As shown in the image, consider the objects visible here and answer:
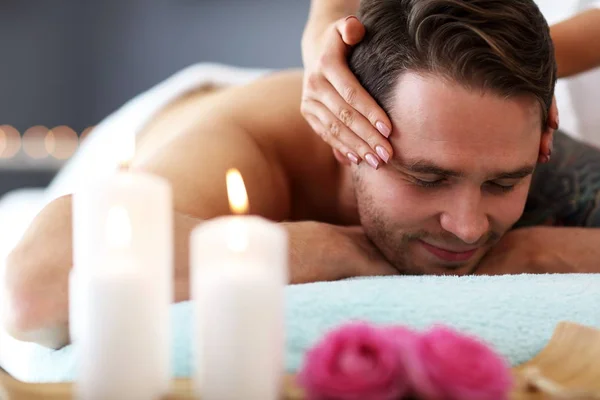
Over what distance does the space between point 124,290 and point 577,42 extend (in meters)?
1.30

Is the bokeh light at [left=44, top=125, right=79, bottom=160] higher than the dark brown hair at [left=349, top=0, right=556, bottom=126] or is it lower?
lower

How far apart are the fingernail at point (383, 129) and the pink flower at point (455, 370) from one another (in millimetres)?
613

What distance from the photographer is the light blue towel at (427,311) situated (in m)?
0.75

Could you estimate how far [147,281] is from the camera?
1.61 ft

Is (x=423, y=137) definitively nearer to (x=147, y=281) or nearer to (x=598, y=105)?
(x=147, y=281)

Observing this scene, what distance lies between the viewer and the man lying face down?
3.22 feet

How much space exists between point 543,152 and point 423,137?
0.23m

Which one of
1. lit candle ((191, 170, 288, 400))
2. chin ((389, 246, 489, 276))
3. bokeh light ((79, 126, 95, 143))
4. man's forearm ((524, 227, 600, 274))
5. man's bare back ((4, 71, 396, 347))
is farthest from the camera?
bokeh light ((79, 126, 95, 143))

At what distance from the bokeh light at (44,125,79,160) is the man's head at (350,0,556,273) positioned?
1.95 metres

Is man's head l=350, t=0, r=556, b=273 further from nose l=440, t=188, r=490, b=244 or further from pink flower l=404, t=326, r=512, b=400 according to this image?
pink flower l=404, t=326, r=512, b=400

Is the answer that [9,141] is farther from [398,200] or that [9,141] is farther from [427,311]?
[427,311]

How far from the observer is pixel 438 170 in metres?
1.04

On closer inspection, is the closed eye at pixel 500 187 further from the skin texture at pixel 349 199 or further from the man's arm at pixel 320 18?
the man's arm at pixel 320 18

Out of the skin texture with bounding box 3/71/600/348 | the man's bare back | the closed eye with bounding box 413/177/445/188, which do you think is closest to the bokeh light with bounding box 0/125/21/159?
the man's bare back
